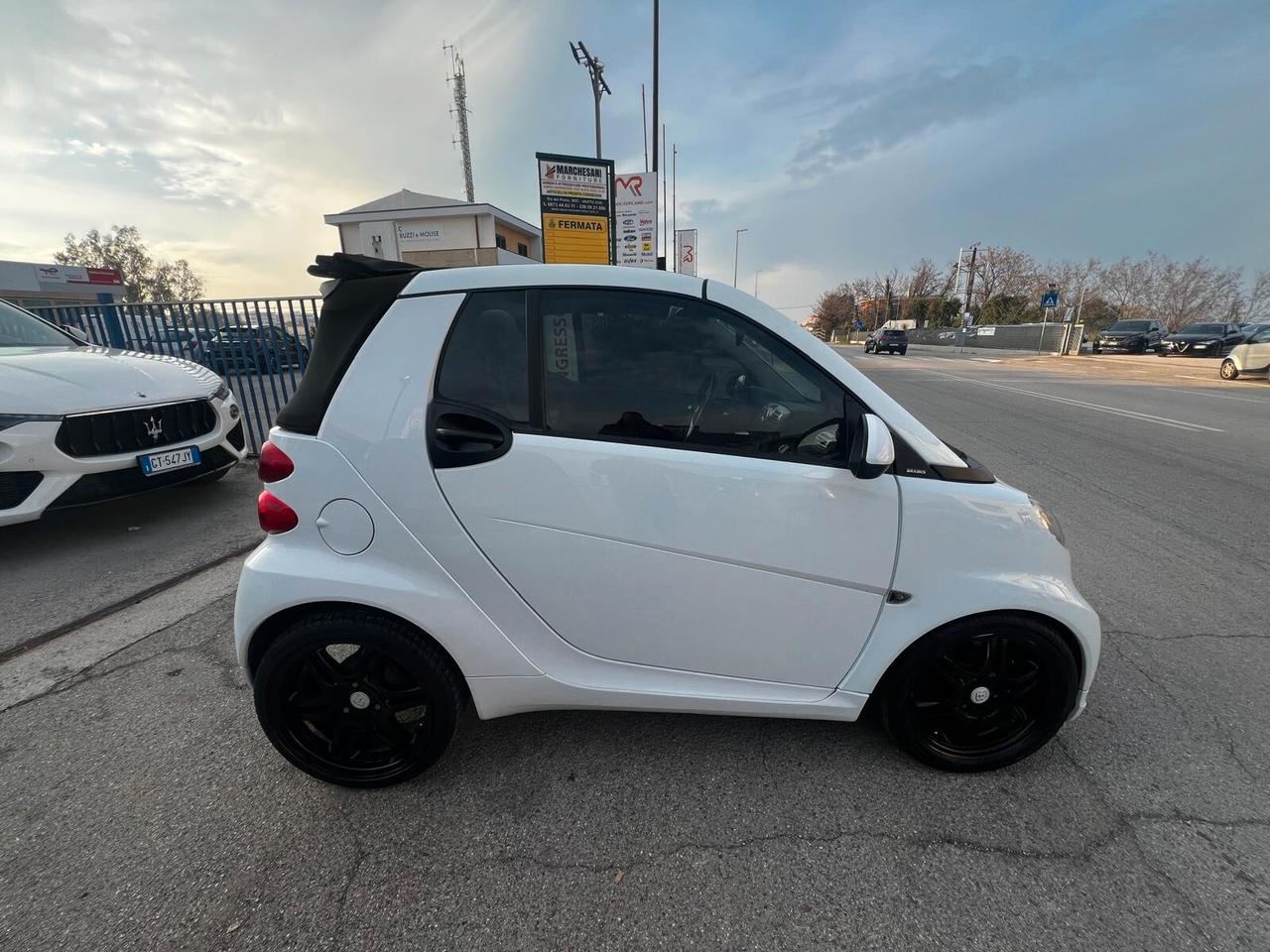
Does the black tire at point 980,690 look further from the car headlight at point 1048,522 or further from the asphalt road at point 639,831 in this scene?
the car headlight at point 1048,522

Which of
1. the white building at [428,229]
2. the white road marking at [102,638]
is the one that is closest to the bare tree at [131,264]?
the white building at [428,229]

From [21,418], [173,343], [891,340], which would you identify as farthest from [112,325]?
[891,340]

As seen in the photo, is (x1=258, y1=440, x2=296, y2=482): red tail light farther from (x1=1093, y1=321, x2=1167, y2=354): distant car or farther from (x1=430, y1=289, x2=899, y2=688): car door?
(x1=1093, y1=321, x2=1167, y2=354): distant car

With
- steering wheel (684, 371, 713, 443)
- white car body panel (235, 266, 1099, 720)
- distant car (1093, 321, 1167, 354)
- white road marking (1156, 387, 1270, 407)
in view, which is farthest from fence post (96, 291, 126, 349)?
distant car (1093, 321, 1167, 354)

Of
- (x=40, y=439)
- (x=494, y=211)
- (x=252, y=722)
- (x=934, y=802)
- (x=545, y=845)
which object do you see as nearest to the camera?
(x=545, y=845)

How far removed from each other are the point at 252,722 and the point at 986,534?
2826 millimetres

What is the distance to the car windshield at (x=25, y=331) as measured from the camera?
14.4 feet

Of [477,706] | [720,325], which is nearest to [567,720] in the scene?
[477,706]

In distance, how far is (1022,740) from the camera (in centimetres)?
196

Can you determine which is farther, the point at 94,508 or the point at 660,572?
the point at 94,508

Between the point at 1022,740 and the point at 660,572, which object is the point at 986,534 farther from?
the point at 660,572

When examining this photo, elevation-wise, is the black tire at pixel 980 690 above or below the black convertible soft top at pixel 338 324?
below

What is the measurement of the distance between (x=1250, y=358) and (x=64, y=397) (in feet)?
82.2

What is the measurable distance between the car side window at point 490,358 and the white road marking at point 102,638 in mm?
2485
